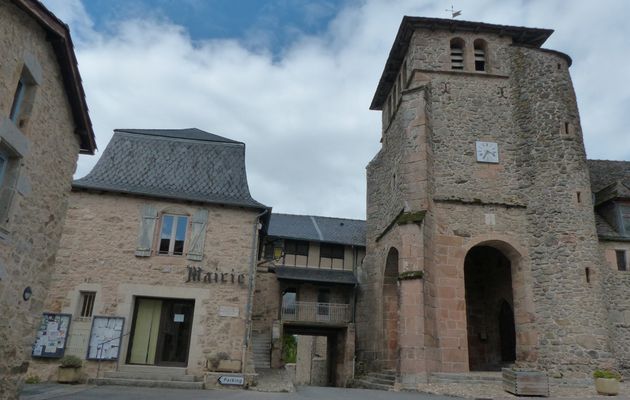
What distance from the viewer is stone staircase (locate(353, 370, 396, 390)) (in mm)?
14280

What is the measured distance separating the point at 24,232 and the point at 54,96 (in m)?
2.29

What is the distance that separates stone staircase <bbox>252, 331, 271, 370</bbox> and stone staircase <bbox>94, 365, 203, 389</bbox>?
8.56 meters

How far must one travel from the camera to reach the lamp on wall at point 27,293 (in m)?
7.38

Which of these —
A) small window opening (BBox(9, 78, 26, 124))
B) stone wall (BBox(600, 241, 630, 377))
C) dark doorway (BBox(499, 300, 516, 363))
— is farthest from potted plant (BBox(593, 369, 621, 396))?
small window opening (BBox(9, 78, 26, 124))

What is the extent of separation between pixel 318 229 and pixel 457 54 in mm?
11724

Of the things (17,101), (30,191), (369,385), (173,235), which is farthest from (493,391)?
(17,101)

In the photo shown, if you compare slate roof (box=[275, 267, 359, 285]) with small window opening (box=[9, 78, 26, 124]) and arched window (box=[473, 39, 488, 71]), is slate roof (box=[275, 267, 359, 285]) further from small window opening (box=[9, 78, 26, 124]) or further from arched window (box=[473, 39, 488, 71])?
small window opening (box=[9, 78, 26, 124])

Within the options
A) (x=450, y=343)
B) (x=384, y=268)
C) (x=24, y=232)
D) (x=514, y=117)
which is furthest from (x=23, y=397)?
(x=514, y=117)

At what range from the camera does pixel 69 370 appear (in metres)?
11.6

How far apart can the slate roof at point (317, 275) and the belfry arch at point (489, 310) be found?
5.80 metres

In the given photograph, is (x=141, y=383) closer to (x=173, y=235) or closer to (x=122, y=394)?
(x=122, y=394)

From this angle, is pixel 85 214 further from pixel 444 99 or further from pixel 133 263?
pixel 444 99

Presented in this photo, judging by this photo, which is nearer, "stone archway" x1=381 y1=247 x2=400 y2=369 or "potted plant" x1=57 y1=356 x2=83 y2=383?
"potted plant" x1=57 y1=356 x2=83 y2=383

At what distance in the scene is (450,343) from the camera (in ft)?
45.8
